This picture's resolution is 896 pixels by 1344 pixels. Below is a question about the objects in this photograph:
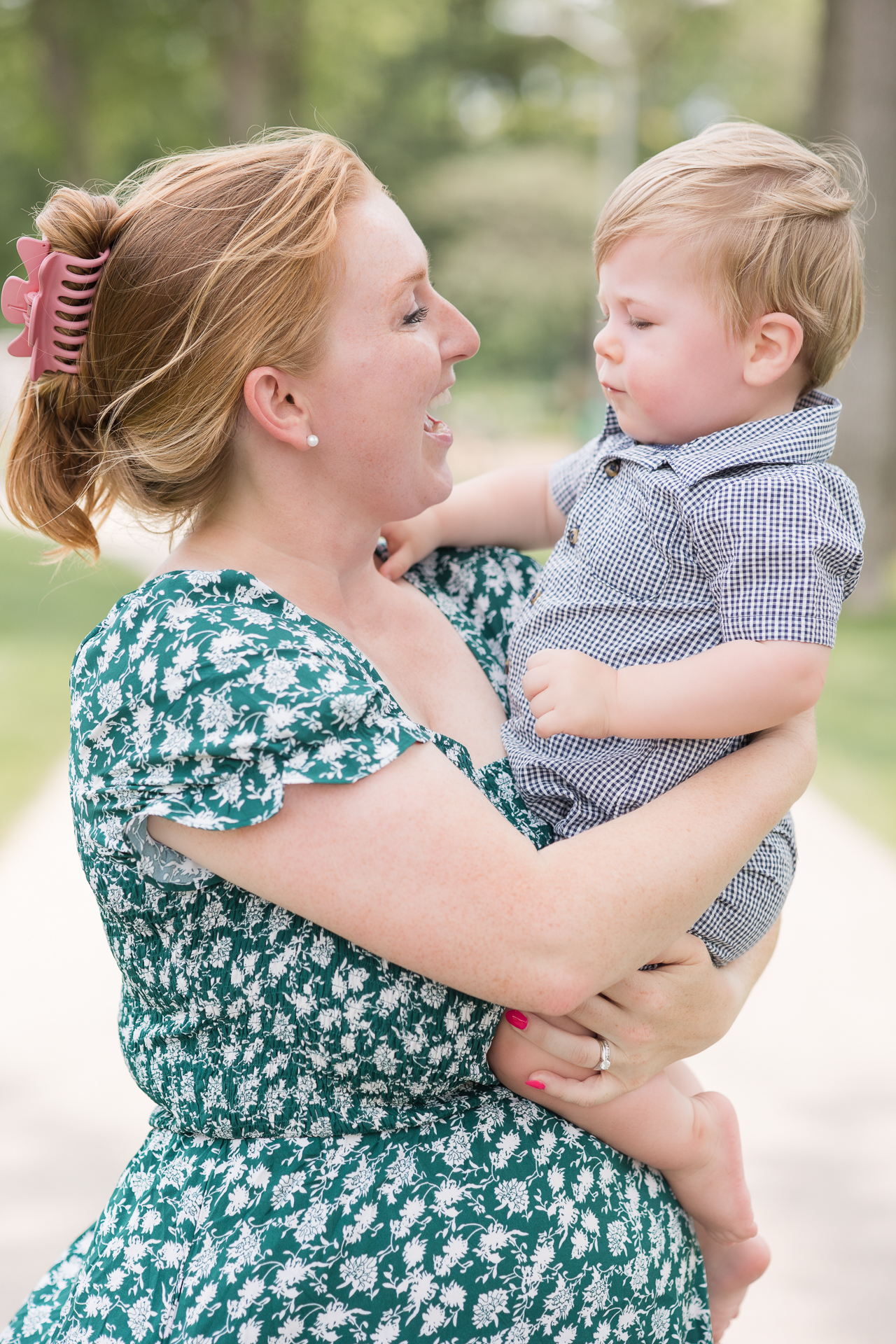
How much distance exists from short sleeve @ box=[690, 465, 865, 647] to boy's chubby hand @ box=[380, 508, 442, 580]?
52cm

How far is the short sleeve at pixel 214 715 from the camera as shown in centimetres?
145

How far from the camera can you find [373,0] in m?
19.3

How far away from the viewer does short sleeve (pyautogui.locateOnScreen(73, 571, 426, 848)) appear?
4.75 feet

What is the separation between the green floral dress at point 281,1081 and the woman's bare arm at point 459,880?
45 mm

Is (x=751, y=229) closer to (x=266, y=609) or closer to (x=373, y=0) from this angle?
(x=266, y=609)

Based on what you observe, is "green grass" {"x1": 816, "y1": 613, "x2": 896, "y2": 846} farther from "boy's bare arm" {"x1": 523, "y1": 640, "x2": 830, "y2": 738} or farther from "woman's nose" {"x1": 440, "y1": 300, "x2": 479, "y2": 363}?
"woman's nose" {"x1": 440, "y1": 300, "x2": 479, "y2": 363}

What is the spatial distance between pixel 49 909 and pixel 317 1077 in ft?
11.3

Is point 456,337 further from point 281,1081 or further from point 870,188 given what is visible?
point 870,188

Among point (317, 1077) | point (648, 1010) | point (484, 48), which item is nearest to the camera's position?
point (317, 1077)

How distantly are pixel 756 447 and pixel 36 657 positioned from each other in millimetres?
7868

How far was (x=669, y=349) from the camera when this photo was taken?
73.2 inches

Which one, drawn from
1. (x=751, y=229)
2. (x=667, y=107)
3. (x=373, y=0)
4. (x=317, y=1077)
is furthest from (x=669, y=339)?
(x=667, y=107)

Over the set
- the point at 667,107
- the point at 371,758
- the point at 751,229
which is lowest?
the point at 667,107

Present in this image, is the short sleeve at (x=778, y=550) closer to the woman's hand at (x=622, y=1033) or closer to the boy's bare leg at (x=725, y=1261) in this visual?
the woman's hand at (x=622, y=1033)
